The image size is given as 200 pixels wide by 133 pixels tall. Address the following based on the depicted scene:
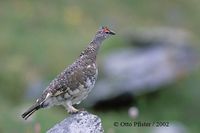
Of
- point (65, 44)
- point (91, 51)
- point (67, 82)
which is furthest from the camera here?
point (65, 44)

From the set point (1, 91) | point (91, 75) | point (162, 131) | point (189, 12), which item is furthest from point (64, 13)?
point (91, 75)

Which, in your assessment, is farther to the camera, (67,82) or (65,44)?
(65,44)

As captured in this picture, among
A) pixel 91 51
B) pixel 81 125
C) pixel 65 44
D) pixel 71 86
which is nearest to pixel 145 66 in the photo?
pixel 65 44

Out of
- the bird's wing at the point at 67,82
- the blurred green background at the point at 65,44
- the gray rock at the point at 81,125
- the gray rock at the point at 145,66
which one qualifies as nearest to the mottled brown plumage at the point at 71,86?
the bird's wing at the point at 67,82

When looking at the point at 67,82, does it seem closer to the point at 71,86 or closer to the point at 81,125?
the point at 71,86

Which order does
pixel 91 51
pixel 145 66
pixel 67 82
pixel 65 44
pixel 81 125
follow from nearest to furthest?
pixel 81 125 < pixel 67 82 < pixel 91 51 < pixel 145 66 < pixel 65 44

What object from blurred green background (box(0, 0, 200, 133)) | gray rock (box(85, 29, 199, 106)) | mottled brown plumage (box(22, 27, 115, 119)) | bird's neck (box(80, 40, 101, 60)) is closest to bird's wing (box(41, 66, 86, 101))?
mottled brown plumage (box(22, 27, 115, 119))

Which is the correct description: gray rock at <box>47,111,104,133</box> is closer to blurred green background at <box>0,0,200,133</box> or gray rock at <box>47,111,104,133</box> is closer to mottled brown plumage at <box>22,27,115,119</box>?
mottled brown plumage at <box>22,27,115,119</box>
